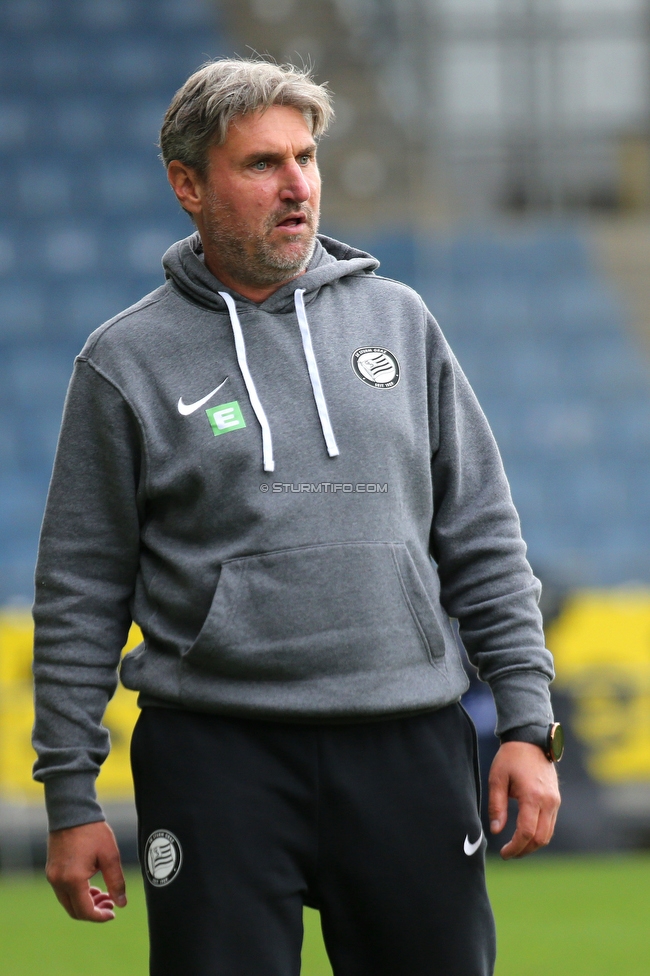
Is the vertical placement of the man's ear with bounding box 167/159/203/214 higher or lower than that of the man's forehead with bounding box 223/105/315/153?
lower

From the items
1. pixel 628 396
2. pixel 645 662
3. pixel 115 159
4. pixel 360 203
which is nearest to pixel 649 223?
pixel 628 396

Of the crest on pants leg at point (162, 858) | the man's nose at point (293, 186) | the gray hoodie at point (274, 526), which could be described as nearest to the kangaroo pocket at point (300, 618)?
the gray hoodie at point (274, 526)

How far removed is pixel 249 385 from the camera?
2.07 m

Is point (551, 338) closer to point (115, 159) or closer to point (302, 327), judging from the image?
point (115, 159)

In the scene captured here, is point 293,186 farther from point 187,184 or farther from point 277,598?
point 277,598

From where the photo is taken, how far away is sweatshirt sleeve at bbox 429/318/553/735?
2109 millimetres

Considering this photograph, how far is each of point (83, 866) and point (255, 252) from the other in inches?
34.9

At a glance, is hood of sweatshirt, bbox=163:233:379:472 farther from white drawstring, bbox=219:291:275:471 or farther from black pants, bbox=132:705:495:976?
black pants, bbox=132:705:495:976

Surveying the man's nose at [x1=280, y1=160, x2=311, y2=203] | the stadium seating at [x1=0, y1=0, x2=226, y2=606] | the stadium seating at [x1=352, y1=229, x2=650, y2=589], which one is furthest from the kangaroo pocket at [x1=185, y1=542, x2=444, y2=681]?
the stadium seating at [x1=0, y1=0, x2=226, y2=606]

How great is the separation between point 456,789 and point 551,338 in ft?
27.8

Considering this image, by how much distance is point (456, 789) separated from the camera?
2.05 metres
